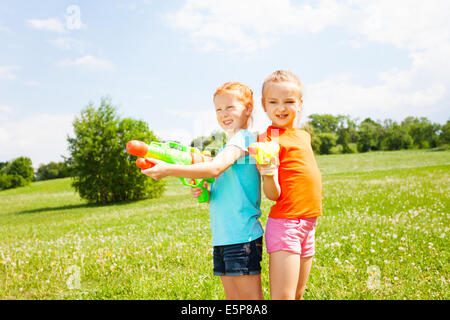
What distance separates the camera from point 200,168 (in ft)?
8.38

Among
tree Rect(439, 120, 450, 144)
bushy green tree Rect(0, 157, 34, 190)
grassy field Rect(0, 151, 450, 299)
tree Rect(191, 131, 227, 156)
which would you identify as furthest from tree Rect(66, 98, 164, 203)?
tree Rect(439, 120, 450, 144)

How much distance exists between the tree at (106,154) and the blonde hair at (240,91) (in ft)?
63.9

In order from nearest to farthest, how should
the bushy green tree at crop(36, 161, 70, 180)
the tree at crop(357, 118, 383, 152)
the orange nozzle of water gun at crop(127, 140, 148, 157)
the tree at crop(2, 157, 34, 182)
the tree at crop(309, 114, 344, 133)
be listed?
the orange nozzle of water gun at crop(127, 140, 148, 157) → the tree at crop(2, 157, 34, 182) → the bushy green tree at crop(36, 161, 70, 180) → the tree at crop(357, 118, 383, 152) → the tree at crop(309, 114, 344, 133)

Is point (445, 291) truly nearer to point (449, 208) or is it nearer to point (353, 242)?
point (353, 242)

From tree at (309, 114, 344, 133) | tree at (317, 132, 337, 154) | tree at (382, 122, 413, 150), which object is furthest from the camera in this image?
tree at (309, 114, 344, 133)

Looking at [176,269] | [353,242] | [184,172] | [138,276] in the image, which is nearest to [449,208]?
[353,242]

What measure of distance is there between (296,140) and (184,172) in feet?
3.38

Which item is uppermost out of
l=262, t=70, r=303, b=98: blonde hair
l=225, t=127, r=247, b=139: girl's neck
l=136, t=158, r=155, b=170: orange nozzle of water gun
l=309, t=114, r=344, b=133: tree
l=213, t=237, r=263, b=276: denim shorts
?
l=309, t=114, r=344, b=133: tree

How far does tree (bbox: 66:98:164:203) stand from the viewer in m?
22.4

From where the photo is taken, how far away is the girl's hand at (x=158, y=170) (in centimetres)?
236

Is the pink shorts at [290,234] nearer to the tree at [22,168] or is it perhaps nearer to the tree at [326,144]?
the tree at [326,144]

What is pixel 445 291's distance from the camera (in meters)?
4.27

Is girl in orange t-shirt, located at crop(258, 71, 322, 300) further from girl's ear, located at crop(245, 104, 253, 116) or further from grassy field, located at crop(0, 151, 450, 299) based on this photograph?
grassy field, located at crop(0, 151, 450, 299)

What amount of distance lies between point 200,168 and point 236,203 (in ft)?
1.64
